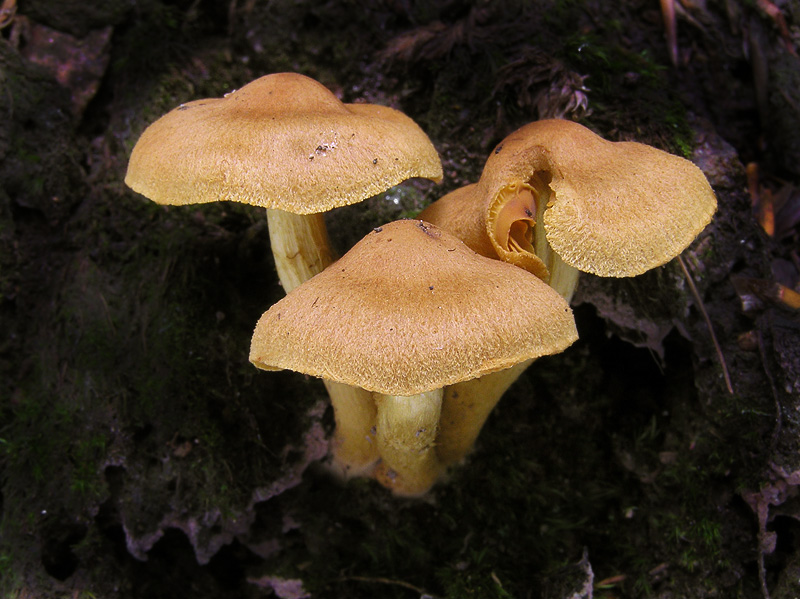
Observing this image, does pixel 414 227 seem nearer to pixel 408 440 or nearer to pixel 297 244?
pixel 297 244

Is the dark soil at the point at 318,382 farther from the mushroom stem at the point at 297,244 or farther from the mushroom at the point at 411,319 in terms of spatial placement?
the mushroom at the point at 411,319

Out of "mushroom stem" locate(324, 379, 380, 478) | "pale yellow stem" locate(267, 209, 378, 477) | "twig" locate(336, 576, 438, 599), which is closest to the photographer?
"pale yellow stem" locate(267, 209, 378, 477)

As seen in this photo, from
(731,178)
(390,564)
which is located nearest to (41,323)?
(390,564)

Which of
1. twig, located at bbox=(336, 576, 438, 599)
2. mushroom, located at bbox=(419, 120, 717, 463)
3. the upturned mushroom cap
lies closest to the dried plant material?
mushroom, located at bbox=(419, 120, 717, 463)

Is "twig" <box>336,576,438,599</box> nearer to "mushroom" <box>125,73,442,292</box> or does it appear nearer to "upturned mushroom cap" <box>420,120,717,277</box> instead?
"upturned mushroom cap" <box>420,120,717,277</box>

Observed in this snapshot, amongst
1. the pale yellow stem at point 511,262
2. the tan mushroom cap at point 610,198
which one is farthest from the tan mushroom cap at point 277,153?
the tan mushroom cap at point 610,198

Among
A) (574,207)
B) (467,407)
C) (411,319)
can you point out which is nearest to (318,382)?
(467,407)
